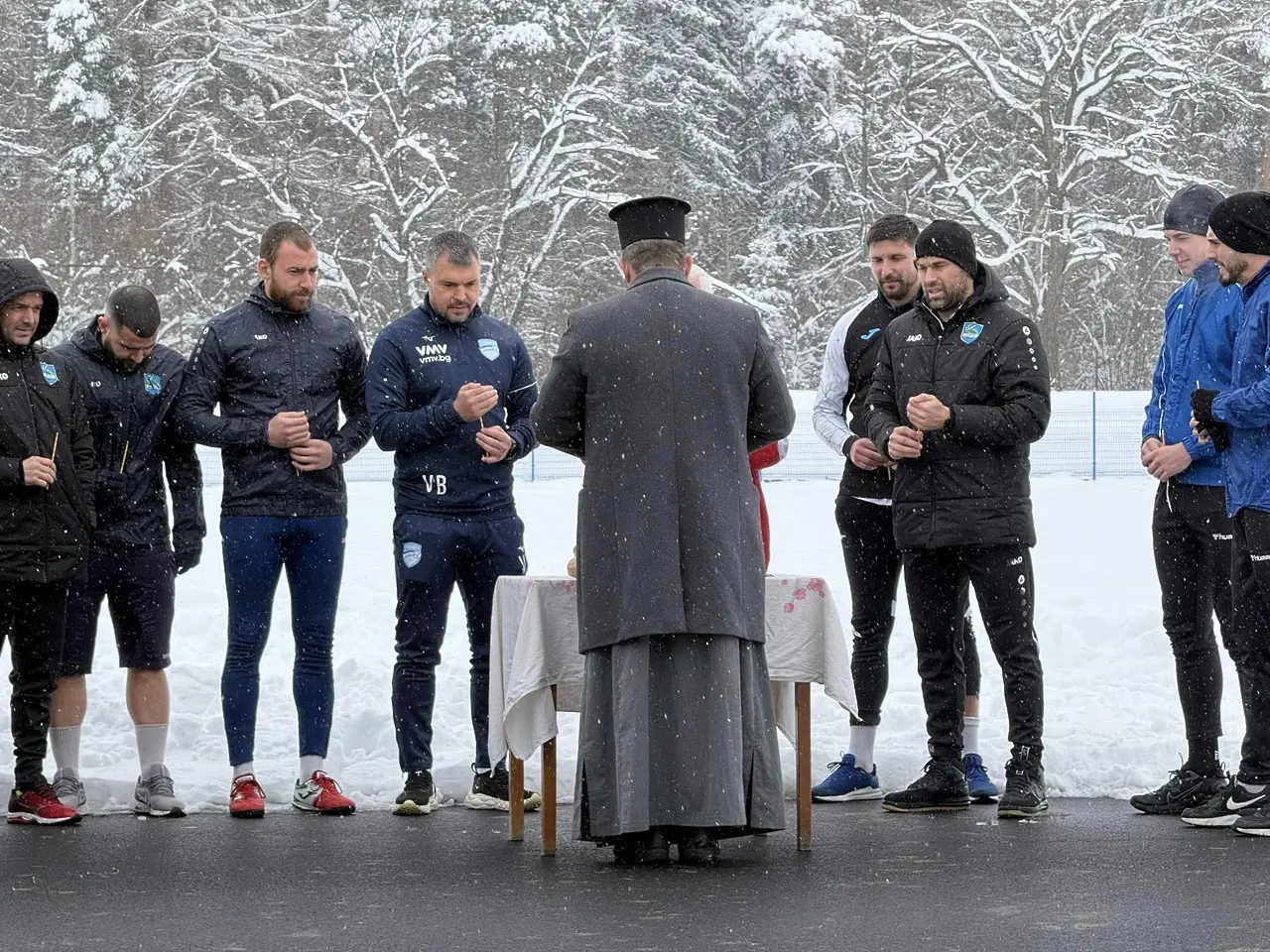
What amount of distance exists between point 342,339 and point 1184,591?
3336 mm

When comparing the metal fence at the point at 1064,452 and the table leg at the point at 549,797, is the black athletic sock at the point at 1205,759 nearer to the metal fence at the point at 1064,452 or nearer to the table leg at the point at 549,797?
the table leg at the point at 549,797

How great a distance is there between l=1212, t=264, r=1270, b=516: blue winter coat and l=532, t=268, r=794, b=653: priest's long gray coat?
1619mm

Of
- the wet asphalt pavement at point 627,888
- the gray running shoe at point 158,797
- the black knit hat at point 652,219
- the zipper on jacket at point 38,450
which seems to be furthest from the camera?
the gray running shoe at point 158,797

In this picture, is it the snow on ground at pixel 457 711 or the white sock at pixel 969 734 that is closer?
the white sock at pixel 969 734

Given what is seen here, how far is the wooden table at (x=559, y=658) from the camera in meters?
6.52

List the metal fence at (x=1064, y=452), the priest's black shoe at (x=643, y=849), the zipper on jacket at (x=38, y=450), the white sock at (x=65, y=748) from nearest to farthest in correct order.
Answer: the priest's black shoe at (x=643, y=849)
the zipper on jacket at (x=38, y=450)
the white sock at (x=65, y=748)
the metal fence at (x=1064, y=452)

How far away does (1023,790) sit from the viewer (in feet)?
23.1

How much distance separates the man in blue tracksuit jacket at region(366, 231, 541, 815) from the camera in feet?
24.4

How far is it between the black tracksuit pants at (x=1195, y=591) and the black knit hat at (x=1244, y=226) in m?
0.91

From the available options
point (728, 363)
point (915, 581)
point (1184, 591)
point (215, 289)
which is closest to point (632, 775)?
point (728, 363)

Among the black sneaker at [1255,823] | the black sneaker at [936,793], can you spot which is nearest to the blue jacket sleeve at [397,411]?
the black sneaker at [936,793]

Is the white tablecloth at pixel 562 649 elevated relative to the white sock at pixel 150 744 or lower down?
elevated

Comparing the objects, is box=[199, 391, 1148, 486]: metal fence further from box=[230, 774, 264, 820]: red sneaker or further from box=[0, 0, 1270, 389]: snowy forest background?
box=[230, 774, 264, 820]: red sneaker

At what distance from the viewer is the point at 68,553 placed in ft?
24.1
